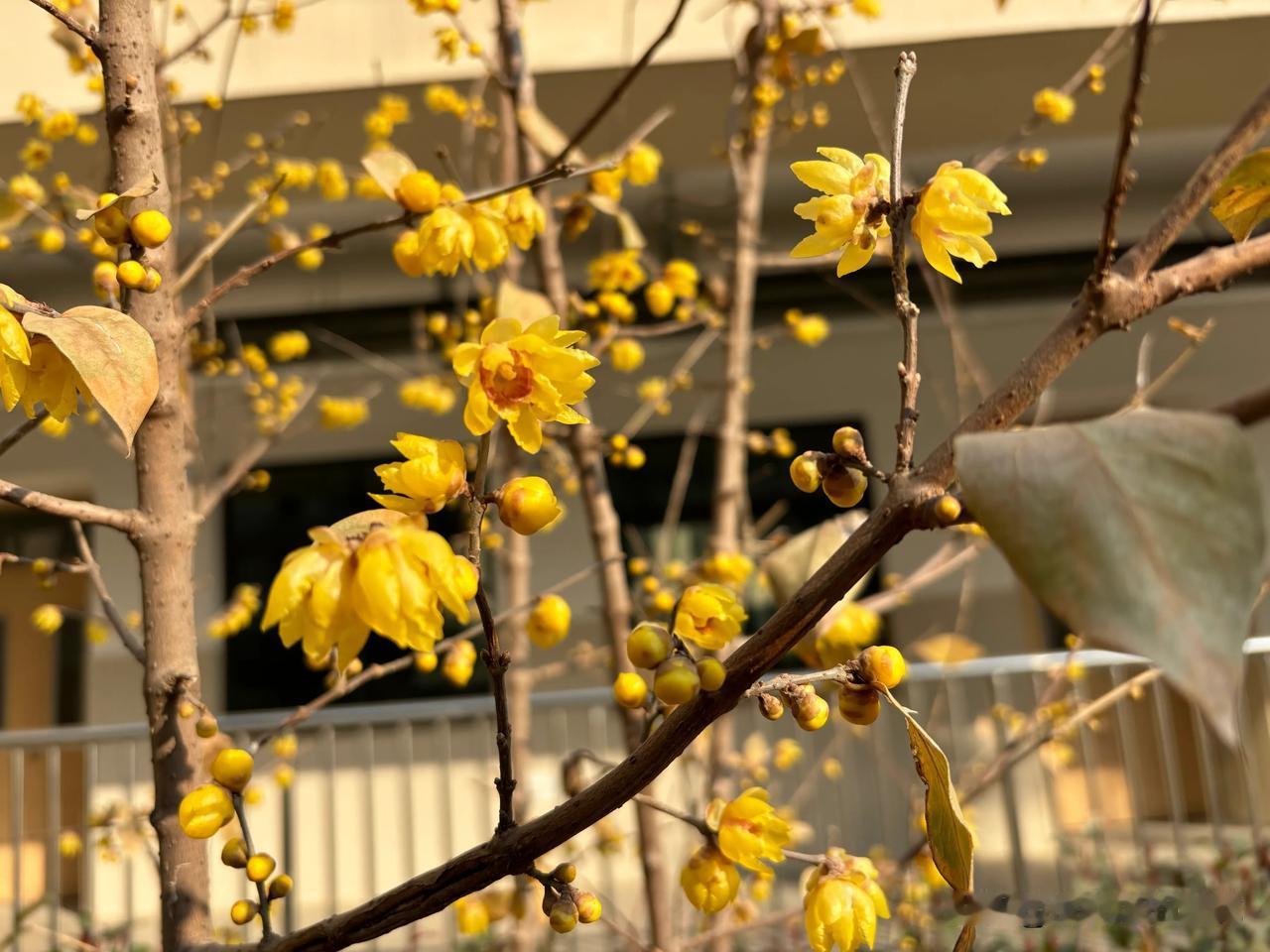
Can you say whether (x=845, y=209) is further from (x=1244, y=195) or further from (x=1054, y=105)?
(x=1054, y=105)

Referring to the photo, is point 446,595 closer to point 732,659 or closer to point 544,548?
point 732,659

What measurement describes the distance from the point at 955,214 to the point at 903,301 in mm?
126

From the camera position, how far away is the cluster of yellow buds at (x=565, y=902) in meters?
0.50

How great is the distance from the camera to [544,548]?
15.2 feet

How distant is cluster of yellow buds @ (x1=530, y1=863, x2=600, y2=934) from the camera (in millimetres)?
495

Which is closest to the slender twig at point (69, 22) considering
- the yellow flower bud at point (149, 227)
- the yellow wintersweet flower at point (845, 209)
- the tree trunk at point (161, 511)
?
the tree trunk at point (161, 511)

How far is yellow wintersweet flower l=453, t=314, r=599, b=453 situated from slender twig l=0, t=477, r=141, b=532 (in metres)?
0.24

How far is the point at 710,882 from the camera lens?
617 mm

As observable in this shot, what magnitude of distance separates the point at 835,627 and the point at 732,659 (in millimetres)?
396

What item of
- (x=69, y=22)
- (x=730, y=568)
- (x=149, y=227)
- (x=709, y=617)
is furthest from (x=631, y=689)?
(x=730, y=568)

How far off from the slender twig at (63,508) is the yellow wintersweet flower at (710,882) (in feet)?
1.35

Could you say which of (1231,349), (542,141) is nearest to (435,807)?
(542,141)

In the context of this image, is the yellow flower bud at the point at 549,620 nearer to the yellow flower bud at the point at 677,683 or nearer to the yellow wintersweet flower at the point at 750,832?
the yellow wintersweet flower at the point at 750,832

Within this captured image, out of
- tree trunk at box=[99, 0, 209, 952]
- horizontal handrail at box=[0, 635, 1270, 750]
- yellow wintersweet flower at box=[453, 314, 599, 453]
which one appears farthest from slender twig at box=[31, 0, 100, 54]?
horizontal handrail at box=[0, 635, 1270, 750]
